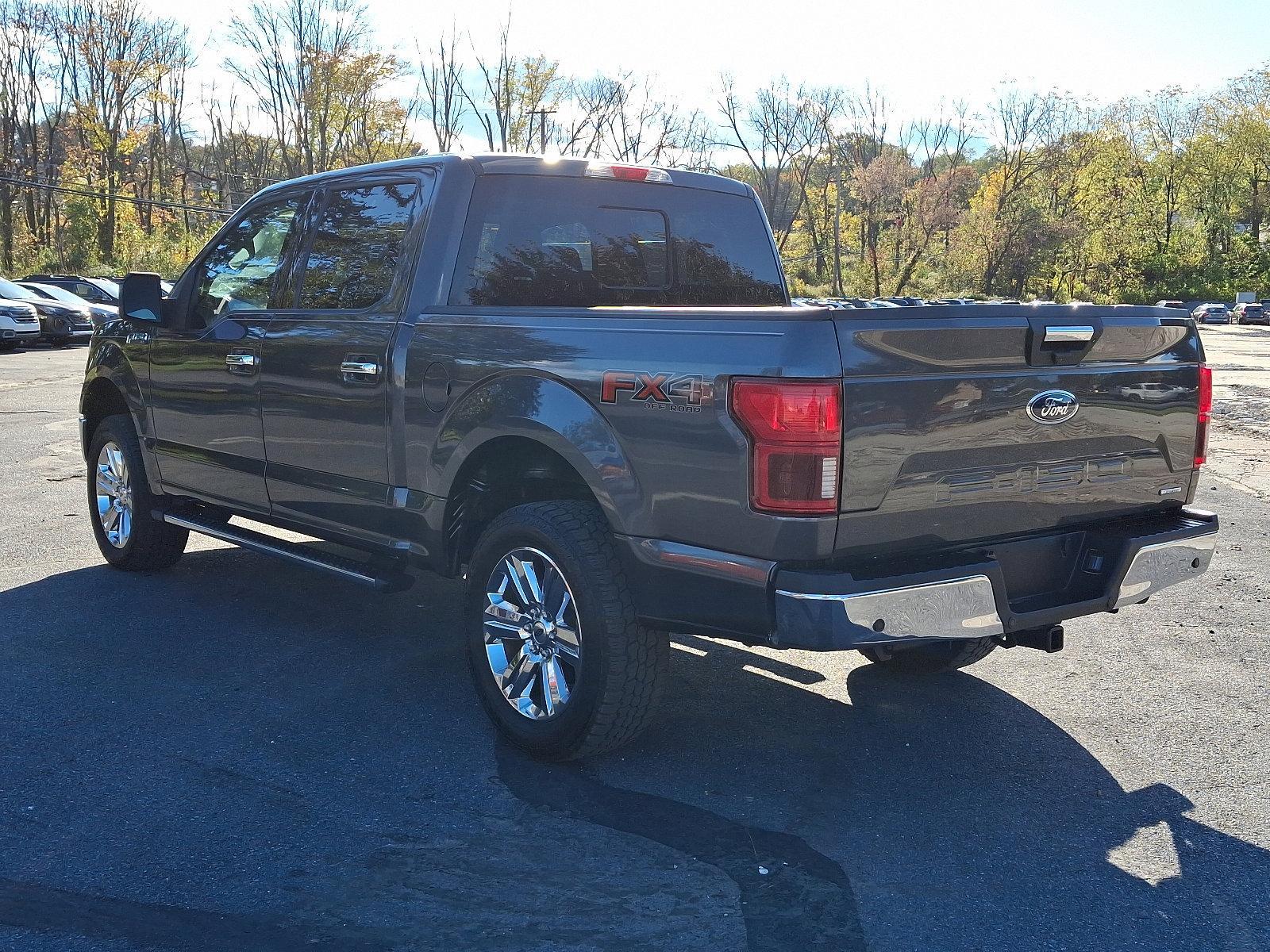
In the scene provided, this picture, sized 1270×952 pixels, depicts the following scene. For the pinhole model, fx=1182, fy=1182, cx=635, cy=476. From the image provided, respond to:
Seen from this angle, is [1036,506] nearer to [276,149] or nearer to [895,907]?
[895,907]

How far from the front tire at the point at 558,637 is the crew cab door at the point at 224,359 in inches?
66.7

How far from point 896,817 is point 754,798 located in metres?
0.44

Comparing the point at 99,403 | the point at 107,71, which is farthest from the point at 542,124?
the point at 99,403

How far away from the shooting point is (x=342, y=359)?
15.5 feet

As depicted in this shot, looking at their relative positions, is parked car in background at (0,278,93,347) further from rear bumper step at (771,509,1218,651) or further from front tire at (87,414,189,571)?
rear bumper step at (771,509,1218,651)

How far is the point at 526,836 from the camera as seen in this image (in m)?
3.48

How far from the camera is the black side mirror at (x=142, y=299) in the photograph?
571 centimetres

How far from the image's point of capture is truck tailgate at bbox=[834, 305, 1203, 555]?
3293 mm

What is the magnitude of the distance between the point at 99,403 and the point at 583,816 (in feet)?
14.5

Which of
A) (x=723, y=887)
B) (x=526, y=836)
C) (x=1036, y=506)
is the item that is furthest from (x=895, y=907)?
(x=1036, y=506)

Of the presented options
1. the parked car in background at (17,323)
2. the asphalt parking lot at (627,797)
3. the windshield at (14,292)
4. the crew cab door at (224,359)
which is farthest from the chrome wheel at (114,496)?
the windshield at (14,292)

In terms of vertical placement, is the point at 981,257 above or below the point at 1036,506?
above

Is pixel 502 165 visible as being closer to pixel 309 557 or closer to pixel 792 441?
pixel 309 557

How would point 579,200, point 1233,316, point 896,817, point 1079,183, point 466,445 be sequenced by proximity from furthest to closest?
1. point 1079,183
2. point 1233,316
3. point 579,200
4. point 466,445
5. point 896,817
